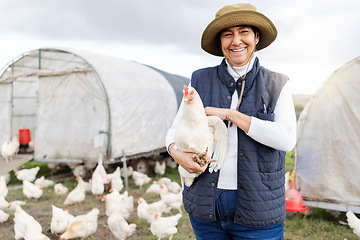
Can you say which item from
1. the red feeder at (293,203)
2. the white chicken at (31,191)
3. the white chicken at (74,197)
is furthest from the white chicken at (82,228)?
the red feeder at (293,203)

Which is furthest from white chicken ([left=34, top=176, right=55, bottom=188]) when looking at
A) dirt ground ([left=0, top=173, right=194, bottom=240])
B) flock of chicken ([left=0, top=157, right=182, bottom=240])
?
flock of chicken ([left=0, top=157, right=182, bottom=240])

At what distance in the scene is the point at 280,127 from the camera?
1807 millimetres

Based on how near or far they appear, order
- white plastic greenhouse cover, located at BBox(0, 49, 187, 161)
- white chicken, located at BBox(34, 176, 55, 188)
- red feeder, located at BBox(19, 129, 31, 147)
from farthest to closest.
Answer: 1. red feeder, located at BBox(19, 129, 31, 147)
2. white plastic greenhouse cover, located at BBox(0, 49, 187, 161)
3. white chicken, located at BBox(34, 176, 55, 188)

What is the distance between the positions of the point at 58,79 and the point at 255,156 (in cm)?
832

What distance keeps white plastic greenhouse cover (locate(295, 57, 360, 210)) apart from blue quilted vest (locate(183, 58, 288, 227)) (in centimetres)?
434

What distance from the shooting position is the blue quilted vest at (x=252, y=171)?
1.85 metres

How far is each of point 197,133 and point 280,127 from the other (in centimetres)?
50

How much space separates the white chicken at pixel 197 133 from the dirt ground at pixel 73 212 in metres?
3.75

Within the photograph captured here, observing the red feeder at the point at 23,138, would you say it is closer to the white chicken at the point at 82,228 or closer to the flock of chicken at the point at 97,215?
the flock of chicken at the point at 97,215

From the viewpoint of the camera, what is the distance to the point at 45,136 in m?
9.08

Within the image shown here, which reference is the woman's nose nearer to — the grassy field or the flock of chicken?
the flock of chicken

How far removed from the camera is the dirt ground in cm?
555

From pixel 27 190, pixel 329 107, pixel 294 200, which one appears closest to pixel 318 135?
pixel 329 107

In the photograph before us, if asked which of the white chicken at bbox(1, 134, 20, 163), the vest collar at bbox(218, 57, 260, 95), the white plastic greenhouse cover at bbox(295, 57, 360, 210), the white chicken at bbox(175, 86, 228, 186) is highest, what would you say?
the vest collar at bbox(218, 57, 260, 95)
